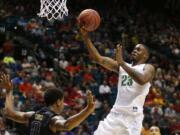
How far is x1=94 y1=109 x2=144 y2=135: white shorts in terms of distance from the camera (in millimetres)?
6863

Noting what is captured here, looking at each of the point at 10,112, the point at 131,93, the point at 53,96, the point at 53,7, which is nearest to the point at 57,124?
the point at 53,96

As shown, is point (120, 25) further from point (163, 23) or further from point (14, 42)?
point (14, 42)

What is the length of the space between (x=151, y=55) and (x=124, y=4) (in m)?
5.74

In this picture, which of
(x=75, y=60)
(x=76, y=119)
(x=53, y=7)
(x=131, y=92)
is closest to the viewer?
(x=76, y=119)

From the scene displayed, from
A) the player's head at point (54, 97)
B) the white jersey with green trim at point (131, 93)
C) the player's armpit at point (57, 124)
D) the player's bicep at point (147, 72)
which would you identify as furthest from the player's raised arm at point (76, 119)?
the white jersey with green trim at point (131, 93)

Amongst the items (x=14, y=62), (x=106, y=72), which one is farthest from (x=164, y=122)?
(x=14, y=62)

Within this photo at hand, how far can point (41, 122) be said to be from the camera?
5168mm

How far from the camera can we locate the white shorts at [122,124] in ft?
22.5

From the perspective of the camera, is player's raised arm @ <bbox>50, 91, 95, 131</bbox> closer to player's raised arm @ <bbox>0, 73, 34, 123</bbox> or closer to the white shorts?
player's raised arm @ <bbox>0, 73, 34, 123</bbox>

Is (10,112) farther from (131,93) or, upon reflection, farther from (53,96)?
(131,93)

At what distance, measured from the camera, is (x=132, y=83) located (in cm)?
697

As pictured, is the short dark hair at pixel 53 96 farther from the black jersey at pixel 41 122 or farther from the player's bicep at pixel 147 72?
the player's bicep at pixel 147 72

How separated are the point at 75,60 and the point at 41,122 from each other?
11105 mm

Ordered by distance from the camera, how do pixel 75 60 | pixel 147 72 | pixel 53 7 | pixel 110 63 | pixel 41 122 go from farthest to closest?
pixel 75 60, pixel 53 7, pixel 110 63, pixel 147 72, pixel 41 122
